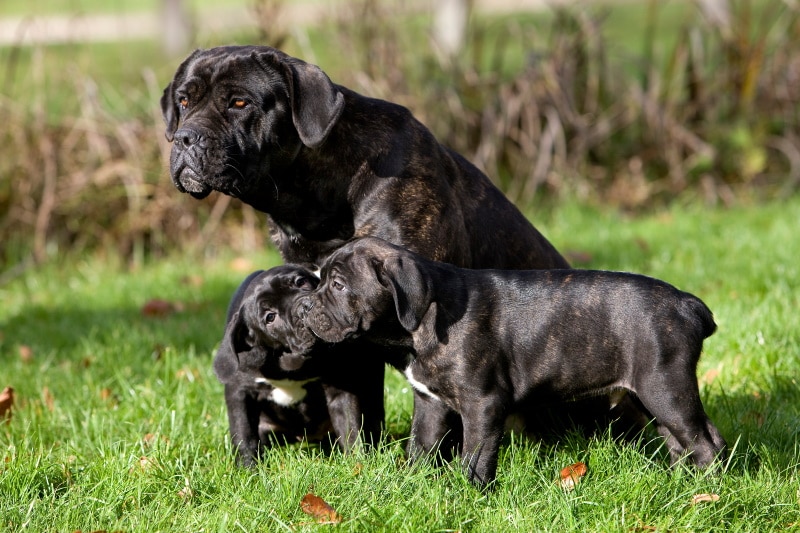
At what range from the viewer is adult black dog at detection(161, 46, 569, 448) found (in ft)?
16.5

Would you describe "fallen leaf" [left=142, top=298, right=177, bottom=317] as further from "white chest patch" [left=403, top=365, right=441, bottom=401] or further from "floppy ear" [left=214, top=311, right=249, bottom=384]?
"white chest patch" [left=403, top=365, right=441, bottom=401]

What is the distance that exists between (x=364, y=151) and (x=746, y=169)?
804 cm

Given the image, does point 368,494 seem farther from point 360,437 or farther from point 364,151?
point 364,151

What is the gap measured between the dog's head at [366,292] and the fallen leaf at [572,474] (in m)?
1.00

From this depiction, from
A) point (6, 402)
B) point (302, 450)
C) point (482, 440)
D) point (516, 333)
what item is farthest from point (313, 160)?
point (6, 402)

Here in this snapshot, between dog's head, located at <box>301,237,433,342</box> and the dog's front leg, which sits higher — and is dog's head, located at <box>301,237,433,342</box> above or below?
above

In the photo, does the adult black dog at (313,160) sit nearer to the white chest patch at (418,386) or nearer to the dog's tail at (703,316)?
the white chest patch at (418,386)

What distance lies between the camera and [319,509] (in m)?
4.34

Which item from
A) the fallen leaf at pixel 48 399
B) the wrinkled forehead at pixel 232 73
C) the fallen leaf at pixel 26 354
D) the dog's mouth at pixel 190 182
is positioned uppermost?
the wrinkled forehead at pixel 232 73

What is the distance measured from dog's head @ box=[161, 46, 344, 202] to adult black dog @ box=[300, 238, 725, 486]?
0.67 metres

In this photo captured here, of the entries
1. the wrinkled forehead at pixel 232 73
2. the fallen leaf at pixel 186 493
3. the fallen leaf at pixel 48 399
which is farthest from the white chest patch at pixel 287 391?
the fallen leaf at pixel 48 399

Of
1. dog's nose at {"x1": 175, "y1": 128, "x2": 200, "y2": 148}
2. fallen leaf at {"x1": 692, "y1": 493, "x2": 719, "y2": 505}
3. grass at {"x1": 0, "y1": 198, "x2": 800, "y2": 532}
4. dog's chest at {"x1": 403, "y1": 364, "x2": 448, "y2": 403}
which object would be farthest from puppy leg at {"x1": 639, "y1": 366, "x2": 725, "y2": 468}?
dog's nose at {"x1": 175, "y1": 128, "x2": 200, "y2": 148}

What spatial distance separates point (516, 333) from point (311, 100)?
1575 mm

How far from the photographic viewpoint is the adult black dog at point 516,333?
4.54m
